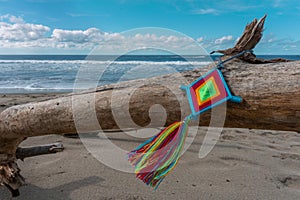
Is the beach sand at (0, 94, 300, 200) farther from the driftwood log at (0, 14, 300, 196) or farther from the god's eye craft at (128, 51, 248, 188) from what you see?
the god's eye craft at (128, 51, 248, 188)

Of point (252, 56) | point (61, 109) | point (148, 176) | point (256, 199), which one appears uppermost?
point (252, 56)

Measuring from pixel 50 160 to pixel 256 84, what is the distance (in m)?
2.59

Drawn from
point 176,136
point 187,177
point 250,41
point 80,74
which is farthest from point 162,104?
point 80,74

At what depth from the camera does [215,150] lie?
348 cm

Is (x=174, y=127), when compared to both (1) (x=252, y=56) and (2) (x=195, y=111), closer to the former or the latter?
(2) (x=195, y=111)

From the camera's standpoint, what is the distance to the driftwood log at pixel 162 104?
1.38 metres

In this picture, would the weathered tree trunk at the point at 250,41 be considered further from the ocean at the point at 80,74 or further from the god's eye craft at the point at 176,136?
the ocean at the point at 80,74

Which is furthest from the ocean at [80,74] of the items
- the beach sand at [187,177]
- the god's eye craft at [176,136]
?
the god's eye craft at [176,136]

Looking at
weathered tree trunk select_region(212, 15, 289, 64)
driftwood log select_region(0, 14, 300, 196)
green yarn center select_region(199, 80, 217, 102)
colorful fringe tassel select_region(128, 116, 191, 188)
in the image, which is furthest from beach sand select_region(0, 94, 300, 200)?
weathered tree trunk select_region(212, 15, 289, 64)

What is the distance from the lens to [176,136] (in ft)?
4.94

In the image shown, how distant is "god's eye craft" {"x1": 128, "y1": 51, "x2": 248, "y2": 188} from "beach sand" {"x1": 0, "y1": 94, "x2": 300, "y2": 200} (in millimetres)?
854

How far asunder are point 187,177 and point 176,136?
1.30 meters

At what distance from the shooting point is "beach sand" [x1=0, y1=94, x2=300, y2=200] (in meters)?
2.31

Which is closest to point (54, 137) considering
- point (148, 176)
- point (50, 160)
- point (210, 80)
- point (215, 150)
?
point (50, 160)
